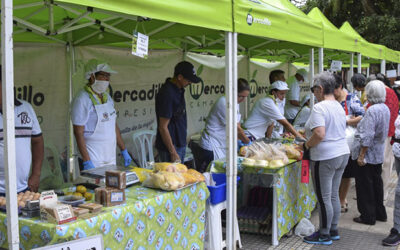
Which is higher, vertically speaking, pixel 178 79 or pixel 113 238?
pixel 178 79

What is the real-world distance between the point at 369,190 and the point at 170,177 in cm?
290

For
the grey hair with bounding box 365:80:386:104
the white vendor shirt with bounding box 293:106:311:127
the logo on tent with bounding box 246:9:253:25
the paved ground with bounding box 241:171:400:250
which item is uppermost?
the logo on tent with bounding box 246:9:253:25

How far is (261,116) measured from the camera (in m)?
5.40

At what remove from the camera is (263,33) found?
12.8 ft

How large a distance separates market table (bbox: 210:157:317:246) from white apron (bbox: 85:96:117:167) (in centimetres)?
106

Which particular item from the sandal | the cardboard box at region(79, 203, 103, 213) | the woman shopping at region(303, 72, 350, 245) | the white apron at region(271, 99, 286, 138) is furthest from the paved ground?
the cardboard box at region(79, 203, 103, 213)

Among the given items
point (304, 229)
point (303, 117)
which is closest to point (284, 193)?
point (304, 229)

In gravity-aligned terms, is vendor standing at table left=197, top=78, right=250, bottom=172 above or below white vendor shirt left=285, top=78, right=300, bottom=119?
below

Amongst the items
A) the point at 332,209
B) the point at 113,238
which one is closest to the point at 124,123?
the point at 332,209

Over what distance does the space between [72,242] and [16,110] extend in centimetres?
127

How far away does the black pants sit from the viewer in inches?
192

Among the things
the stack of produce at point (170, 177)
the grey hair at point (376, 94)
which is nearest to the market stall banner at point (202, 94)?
the grey hair at point (376, 94)

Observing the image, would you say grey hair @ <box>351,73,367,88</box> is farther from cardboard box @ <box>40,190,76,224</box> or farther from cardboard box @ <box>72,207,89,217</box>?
cardboard box @ <box>40,190,76,224</box>

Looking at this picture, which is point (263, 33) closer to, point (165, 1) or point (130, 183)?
point (165, 1)
